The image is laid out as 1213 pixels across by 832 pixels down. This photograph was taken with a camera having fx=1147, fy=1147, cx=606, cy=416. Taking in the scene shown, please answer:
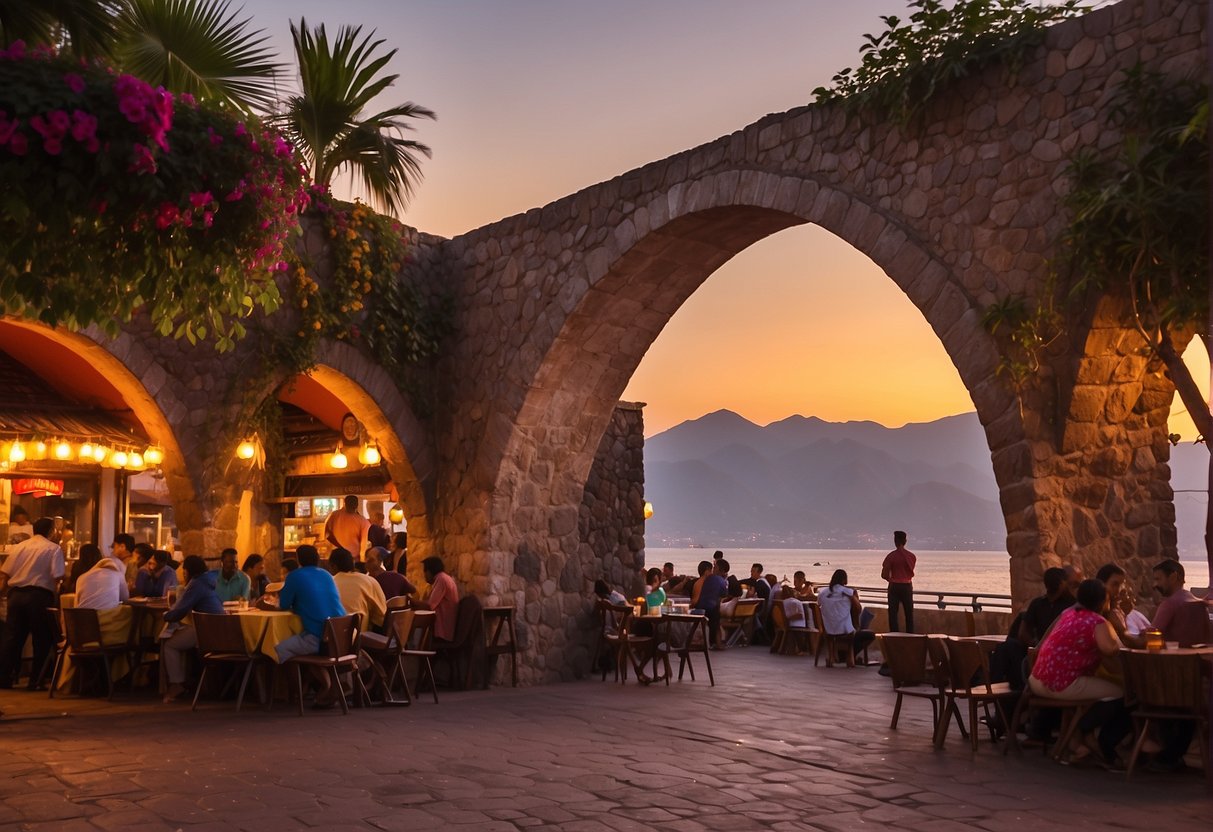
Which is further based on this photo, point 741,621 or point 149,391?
point 741,621

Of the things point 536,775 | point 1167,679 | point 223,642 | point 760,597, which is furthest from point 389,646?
point 760,597

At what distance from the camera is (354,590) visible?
870 cm

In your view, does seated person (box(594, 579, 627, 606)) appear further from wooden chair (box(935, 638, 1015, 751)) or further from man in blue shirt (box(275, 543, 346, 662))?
wooden chair (box(935, 638, 1015, 751))

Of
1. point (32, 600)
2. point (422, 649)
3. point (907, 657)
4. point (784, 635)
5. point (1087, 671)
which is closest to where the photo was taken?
point (1087, 671)

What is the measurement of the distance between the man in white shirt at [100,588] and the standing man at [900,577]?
7818 millimetres

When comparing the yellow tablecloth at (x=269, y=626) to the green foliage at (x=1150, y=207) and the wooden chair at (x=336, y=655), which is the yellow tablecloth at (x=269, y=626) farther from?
the green foliage at (x=1150, y=207)

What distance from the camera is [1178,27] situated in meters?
6.34

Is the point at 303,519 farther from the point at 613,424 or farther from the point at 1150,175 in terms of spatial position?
the point at 1150,175

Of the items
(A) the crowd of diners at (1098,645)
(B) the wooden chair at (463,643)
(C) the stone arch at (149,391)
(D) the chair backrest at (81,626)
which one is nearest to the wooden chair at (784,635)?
(B) the wooden chair at (463,643)

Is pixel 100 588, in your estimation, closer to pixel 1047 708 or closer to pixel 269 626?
pixel 269 626

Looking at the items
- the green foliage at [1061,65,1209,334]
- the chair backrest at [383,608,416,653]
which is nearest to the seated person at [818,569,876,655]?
the chair backrest at [383,608,416,653]

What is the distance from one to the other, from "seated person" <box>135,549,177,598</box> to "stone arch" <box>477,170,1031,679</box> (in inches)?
111

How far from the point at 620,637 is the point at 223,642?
144 inches

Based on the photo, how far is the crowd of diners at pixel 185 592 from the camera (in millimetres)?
8094
